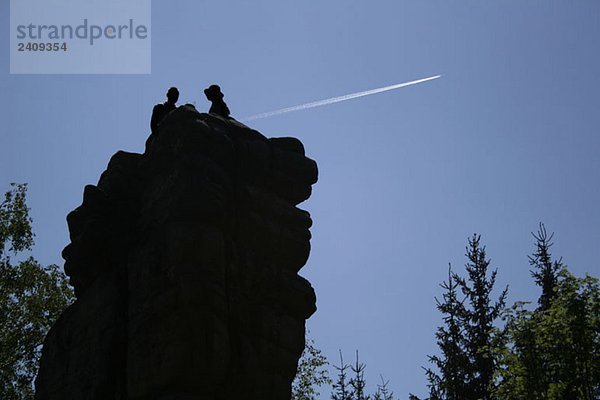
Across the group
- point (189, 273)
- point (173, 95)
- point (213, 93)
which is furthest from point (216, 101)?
point (189, 273)

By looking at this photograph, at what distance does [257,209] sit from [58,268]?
2330cm

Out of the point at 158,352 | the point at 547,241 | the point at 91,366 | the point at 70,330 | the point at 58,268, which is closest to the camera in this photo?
the point at 158,352

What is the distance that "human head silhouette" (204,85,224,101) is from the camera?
67.4 feet

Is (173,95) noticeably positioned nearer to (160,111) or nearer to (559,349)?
(160,111)

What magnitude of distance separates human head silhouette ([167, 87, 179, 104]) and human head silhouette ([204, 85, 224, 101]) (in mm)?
918

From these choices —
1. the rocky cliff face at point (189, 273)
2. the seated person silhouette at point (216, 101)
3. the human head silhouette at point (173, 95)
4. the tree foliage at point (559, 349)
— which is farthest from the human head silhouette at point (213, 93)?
the tree foliage at point (559, 349)

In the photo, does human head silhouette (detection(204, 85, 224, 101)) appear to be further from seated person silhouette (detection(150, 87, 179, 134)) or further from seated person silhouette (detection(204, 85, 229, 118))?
seated person silhouette (detection(150, 87, 179, 134))

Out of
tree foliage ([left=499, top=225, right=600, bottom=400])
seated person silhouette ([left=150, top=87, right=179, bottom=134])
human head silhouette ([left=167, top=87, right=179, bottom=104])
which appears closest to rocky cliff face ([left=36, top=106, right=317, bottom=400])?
seated person silhouette ([left=150, top=87, right=179, bottom=134])

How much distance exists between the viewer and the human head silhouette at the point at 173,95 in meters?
20.7

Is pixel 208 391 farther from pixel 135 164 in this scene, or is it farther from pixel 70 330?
pixel 135 164

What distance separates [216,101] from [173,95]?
4.48 feet

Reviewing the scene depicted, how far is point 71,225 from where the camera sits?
18672 millimetres

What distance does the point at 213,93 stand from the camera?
20.6 m

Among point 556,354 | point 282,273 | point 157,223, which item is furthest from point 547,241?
point 157,223
